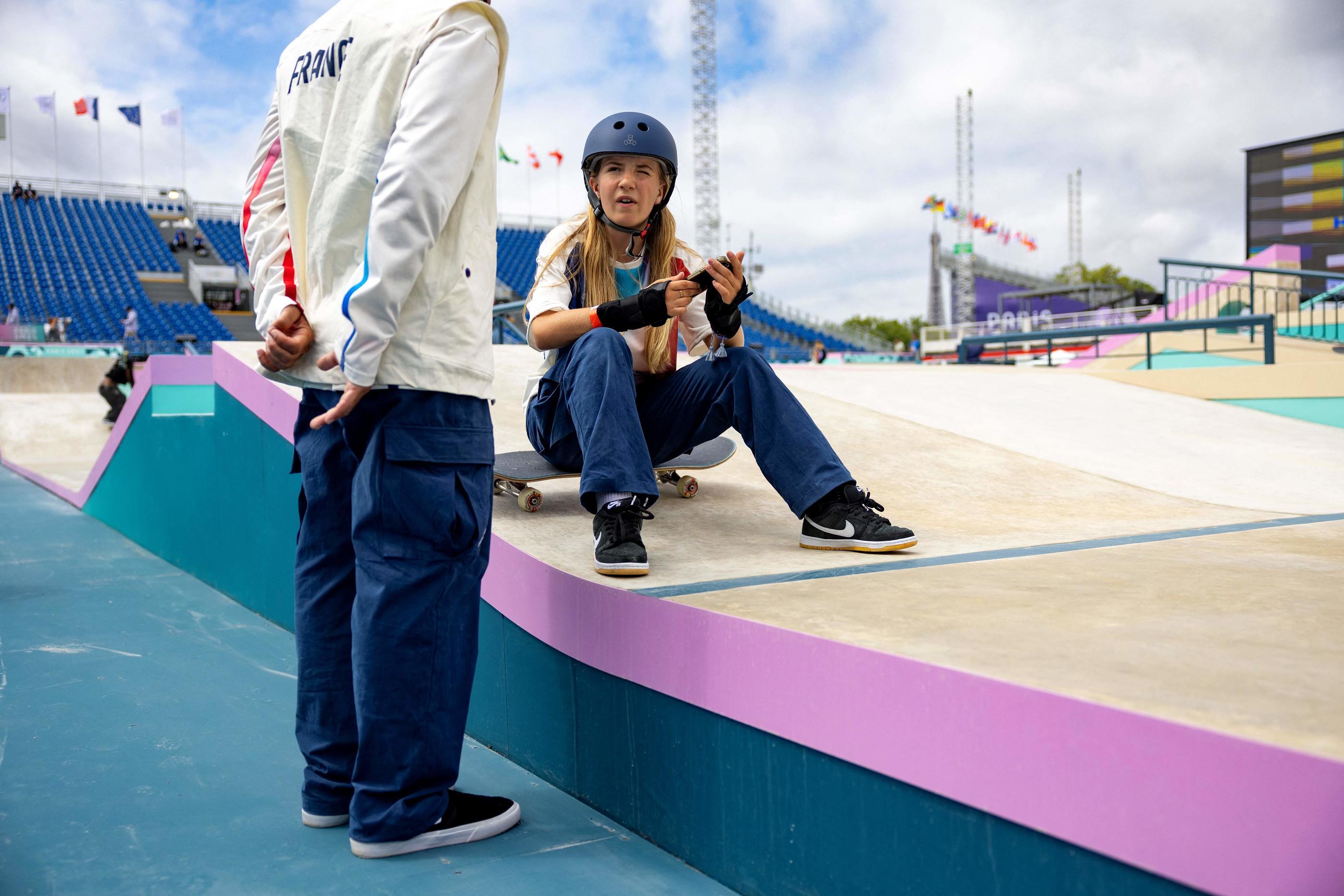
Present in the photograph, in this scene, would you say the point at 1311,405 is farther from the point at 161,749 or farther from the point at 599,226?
the point at 161,749

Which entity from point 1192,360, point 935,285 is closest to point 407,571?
point 1192,360

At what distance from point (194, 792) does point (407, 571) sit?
2.54 ft

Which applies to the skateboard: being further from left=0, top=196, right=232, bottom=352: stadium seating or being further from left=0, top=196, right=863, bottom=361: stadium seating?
left=0, top=196, right=232, bottom=352: stadium seating

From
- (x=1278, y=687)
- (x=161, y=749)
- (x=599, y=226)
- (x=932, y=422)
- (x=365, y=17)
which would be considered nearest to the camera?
(x=1278, y=687)

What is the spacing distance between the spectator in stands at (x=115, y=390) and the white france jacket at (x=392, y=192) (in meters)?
11.4

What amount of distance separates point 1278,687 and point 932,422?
3.46 metres

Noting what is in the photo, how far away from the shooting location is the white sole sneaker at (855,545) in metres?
2.09

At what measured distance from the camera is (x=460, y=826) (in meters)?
1.63

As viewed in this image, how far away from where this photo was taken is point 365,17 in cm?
158

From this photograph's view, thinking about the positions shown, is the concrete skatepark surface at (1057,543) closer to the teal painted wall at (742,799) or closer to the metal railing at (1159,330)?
the teal painted wall at (742,799)

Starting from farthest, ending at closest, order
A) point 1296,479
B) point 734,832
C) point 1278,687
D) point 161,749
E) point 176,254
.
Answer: point 176,254
point 1296,479
point 161,749
point 734,832
point 1278,687

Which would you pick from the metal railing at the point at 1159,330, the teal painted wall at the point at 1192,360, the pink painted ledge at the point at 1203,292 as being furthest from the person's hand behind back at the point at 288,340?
the teal painted wall at the point at 1192,360

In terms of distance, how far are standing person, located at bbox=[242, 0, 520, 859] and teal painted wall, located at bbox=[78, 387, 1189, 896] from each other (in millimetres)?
229

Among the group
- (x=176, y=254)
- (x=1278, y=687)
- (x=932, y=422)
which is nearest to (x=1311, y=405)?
(x=932, y=422)
